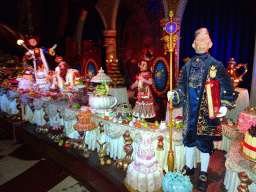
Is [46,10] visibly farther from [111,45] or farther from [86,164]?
[86,164]

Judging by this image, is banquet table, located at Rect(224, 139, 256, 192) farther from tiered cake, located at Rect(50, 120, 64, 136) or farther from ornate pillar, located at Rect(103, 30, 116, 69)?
ornate pillar, located at Rect(103, 30, 116, 69)

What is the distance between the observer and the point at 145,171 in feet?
6.87

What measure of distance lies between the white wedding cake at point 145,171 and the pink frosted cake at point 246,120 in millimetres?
1415

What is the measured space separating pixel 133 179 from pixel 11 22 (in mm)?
9683

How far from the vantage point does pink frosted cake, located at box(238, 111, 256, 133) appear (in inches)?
96.8

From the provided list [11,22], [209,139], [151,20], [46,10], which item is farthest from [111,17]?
[209,139]

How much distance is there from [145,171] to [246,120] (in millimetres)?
1575

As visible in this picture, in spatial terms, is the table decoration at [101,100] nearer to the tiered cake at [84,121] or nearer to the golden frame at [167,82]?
the tiered cake at [84,121]

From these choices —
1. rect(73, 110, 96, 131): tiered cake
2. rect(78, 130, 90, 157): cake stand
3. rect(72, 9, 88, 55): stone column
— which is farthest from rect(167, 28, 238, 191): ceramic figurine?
rect(72, 9, 88, 55): stone column

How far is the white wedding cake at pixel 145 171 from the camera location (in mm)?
2082

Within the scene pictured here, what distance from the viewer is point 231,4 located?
491 centimetres

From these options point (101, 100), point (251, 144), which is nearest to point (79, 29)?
point (101, 100)

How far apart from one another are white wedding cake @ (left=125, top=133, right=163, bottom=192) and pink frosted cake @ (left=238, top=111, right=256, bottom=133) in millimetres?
1415

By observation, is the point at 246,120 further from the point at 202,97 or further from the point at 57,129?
the point at 57,129
